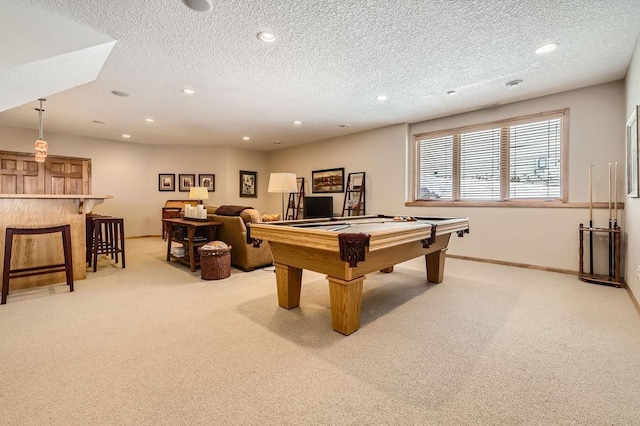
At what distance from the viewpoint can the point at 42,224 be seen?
3.30 metres

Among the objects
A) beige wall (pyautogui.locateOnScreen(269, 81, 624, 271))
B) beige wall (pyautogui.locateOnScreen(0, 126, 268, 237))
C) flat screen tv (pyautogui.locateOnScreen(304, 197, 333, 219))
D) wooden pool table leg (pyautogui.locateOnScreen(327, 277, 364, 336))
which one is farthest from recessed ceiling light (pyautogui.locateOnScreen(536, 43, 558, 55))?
beige wall (pyautogui.locateOnScreen(0, 126, 268, 237))

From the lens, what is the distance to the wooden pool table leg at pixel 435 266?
3389 millimetres

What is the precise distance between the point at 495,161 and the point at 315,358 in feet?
14.4

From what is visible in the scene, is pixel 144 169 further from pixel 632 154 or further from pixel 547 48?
pixel 632 154

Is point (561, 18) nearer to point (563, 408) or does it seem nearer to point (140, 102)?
point (563, 408)

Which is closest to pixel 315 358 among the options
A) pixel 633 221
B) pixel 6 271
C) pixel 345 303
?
pixel 345 303

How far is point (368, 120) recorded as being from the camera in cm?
541

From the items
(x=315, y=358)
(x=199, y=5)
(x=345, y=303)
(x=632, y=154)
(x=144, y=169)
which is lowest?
(x=315, y=358)

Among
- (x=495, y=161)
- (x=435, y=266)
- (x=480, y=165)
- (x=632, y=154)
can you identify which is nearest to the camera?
(x=632, y=154)

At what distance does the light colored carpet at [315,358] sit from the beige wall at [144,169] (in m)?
4.69

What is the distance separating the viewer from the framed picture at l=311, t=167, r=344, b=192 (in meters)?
6.74

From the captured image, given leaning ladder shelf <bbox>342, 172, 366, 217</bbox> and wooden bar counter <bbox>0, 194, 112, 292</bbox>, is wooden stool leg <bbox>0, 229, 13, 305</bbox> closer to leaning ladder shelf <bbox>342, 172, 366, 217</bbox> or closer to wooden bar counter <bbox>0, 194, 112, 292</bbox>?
wooden bar counter <bbox>0, 194, 112, 292</bbox>

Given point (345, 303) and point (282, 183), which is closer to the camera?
point (345, 303)

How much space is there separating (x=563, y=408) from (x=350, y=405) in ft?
3.32
